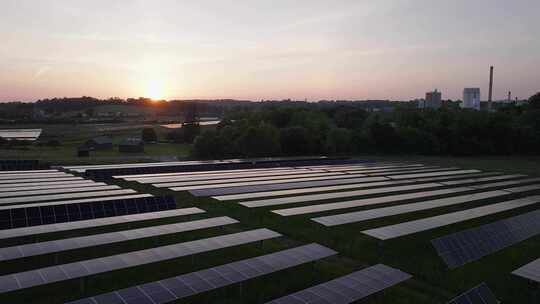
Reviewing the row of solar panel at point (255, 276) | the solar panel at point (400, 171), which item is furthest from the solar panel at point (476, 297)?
the solar panel at point (400, 171)

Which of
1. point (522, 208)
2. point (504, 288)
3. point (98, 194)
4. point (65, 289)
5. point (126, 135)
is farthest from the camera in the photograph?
point (126, 135)

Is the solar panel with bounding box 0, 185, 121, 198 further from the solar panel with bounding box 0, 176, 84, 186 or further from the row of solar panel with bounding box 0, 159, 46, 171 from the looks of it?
the row of solar panel with bounding box 0, 159, 46, 171

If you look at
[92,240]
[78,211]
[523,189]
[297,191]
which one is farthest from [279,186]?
[523,189]

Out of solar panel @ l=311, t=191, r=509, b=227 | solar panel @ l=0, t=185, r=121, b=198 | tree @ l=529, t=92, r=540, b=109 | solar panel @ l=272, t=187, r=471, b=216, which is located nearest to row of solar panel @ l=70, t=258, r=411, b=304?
solar panel @ l=311, t=191, r=509, b=227

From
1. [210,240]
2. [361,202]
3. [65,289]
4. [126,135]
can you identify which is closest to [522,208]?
[361,202]

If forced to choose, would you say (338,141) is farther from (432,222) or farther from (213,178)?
(432,222)

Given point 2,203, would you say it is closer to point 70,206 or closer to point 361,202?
point 70,206

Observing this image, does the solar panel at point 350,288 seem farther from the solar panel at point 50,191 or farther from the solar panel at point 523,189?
the solar panel at point 523,189
